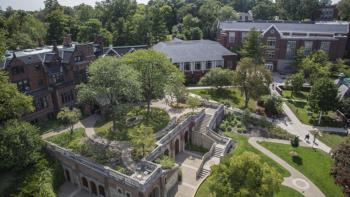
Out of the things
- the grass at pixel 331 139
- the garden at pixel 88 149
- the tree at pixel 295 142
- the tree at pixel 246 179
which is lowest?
the grass at pixel 331 139

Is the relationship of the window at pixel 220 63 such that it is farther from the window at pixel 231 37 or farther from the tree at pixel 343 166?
the tree at pixel 343 166

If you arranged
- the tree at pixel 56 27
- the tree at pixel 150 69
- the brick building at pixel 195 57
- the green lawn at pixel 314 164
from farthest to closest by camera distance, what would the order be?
the tree at pixel 56 27 → the brick building at pixel 195 57 → the tree at pixel 150 69 → the green lawn at pixel 314 164

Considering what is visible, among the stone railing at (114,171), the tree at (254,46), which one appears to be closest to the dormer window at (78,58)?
the stone railing at (114,171)

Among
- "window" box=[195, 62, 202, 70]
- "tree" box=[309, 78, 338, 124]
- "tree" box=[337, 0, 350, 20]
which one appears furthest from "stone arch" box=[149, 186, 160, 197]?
"tree" box=[337, 0, 350, 20]

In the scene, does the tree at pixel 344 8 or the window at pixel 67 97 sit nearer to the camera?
the window at pixel 67 97

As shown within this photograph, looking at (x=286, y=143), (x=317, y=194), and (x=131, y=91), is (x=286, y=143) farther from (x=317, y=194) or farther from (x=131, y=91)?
(x=131, y=91)

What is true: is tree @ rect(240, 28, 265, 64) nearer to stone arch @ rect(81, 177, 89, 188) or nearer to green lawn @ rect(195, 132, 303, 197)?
green lawn @ rect(195, 132, 303, 197)

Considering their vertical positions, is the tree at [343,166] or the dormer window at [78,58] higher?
the dormer window at [78,58]
